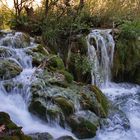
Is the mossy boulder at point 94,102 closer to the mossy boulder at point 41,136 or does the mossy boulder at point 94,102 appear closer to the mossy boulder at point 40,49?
the mossy boulder at point 41,136

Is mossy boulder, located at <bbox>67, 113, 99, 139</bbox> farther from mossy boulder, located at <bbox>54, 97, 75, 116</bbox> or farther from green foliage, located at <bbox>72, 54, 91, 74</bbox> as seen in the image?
green foliage, located at <bbox>72, 54, 91, 74</bbox>

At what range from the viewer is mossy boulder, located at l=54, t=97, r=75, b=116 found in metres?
8.30

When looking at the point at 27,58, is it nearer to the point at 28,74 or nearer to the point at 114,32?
the point at 28,74

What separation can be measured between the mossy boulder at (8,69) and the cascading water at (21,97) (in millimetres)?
96

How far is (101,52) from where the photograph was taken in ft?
41.0

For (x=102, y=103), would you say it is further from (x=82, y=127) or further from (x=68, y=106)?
(x=82, y=127)

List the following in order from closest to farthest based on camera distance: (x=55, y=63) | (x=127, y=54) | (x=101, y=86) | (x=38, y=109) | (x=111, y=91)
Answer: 1. (x=38, y=109)
2. (x=55, y=63)
3. (x=111, y=91)
4. (x=101, y=86)
5. (x=127, y=54)

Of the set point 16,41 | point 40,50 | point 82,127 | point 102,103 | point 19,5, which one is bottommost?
point 82,127

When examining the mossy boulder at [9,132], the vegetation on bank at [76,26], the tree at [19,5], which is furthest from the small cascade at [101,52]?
the mossy boulder at [9,132]

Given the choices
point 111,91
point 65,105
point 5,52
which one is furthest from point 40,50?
point 65,105

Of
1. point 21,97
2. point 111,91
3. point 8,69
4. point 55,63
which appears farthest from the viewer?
point 111,91

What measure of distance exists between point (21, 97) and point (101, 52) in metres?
4.44

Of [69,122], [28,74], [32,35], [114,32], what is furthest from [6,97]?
[114,32]

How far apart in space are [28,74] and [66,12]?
3784 millimetres
